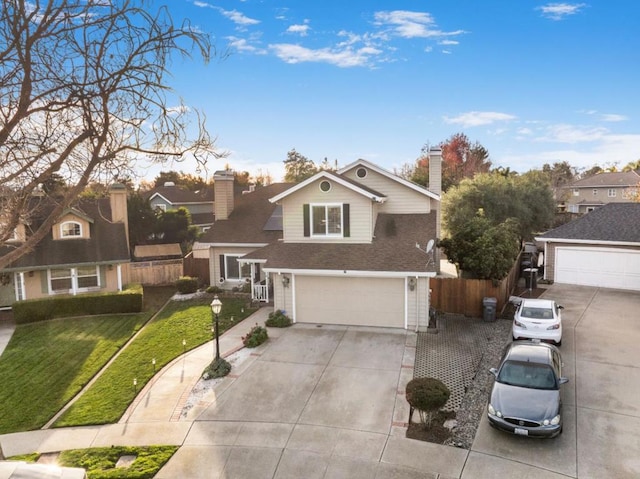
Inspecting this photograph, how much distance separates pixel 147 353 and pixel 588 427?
14.5m

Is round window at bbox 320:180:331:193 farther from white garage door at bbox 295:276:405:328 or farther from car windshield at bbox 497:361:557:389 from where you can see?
car windshield at bbox 497:361:557:389

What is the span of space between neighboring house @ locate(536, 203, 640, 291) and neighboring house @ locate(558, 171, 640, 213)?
38139 millimetres

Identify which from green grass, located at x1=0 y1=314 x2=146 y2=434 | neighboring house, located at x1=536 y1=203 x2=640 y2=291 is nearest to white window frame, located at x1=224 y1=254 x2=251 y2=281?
green grass, located at x1=0 y1=314 x2=146 y2=434

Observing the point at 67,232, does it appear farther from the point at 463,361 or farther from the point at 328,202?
A: the point at 463,361

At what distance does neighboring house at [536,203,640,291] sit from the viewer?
73.8 feet

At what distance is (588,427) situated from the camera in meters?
Result: 10.2

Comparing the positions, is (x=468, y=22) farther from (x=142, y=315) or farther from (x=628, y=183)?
(x=628, y=183)

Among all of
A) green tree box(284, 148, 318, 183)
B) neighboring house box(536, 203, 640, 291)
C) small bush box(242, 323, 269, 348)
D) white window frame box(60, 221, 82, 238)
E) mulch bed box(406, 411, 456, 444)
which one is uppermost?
green tree box(284, 148, 318, 183)

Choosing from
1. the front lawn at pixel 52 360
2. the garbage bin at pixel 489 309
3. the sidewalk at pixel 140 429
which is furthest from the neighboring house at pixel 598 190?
the sidewalk at pixel 140 429

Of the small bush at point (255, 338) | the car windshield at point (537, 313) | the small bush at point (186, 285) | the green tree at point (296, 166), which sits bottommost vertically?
the small bush at point (255, 338)

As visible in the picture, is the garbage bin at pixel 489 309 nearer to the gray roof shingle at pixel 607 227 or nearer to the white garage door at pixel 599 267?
the gray roof shingle at pixel 607 227

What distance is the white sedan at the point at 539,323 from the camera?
14781mm

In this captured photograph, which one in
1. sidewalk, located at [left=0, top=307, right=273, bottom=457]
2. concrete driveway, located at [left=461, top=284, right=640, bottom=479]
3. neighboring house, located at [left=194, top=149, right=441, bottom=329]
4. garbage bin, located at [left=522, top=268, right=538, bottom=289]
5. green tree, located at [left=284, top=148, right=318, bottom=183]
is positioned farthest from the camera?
green tree, located at [left=284, top=148, right=318, bottom=183]

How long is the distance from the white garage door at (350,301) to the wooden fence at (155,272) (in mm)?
12582
